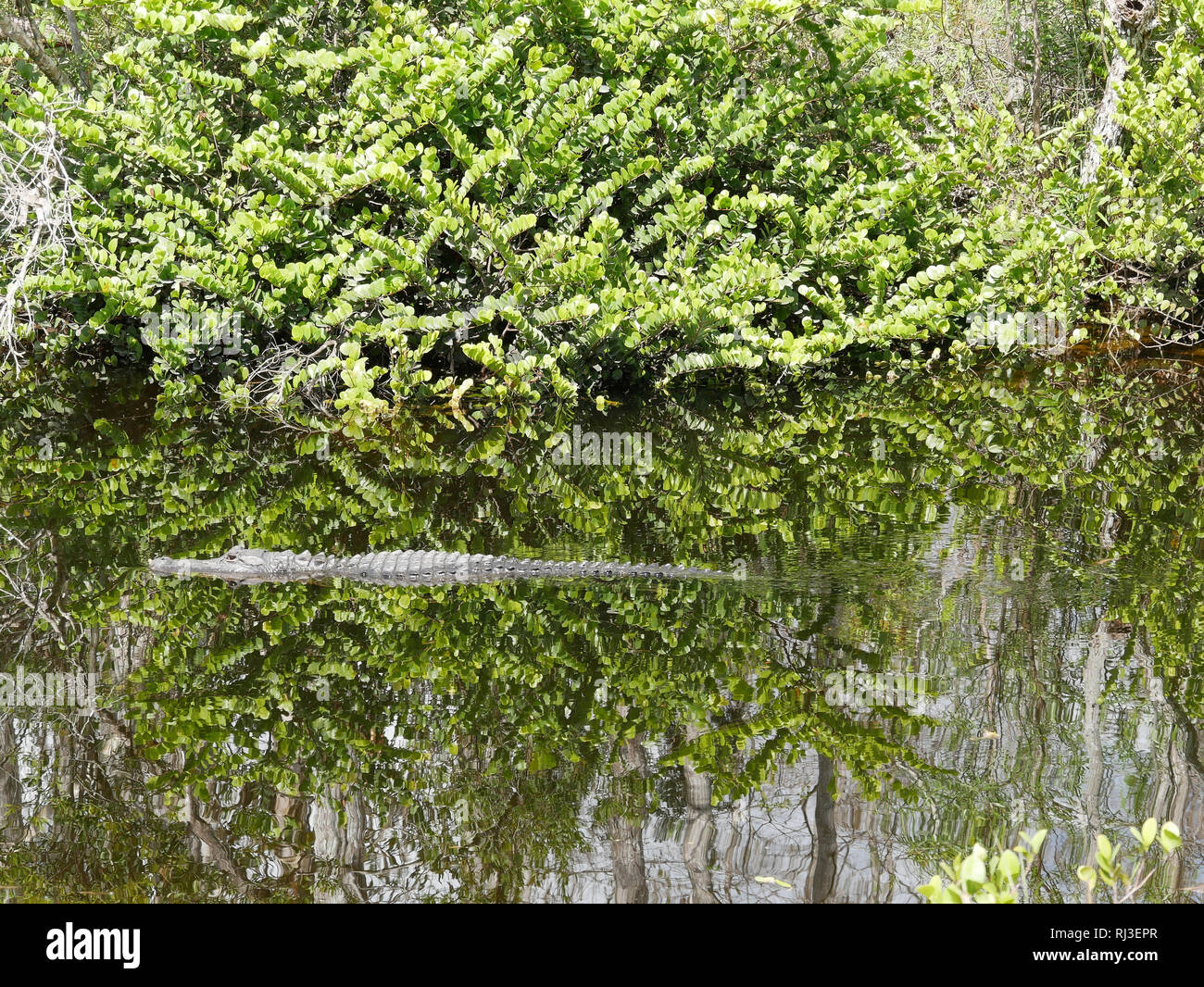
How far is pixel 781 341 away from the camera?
9.75m

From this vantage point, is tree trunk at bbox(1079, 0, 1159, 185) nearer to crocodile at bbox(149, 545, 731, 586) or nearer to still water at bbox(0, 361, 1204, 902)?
still water at bbox(0, 361, 1204, 902)

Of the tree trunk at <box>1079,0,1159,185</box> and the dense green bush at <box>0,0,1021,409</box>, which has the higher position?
the tree trunk at <box>1079,0,1159,185</box>

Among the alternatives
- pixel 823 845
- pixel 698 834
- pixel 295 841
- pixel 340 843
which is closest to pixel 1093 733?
pixel 823 845

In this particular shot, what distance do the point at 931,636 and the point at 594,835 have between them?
208 centimetres

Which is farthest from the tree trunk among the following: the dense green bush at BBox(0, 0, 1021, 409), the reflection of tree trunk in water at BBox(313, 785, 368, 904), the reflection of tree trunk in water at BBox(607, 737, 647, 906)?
the reflection of tree trunk in water at BBox(313, 785, 368, 904)

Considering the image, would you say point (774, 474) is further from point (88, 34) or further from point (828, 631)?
point (88, 34)

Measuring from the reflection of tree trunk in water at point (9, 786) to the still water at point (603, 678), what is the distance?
0.05ft

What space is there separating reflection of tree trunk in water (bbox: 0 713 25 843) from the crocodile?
5.27ft

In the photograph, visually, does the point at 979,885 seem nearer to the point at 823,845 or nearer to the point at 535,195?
the point at 823,845

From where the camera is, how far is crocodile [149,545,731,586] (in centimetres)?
577

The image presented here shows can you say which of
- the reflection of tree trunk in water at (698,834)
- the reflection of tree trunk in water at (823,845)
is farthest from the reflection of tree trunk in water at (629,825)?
the reflection of tree trunk in water at (823,845)

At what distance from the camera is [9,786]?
3852mm

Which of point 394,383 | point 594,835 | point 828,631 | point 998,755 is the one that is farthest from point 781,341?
point 594,835

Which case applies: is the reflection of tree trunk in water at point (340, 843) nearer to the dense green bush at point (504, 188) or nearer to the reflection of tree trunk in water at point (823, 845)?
the reflection of tree trunk in water at point (823, 845)
